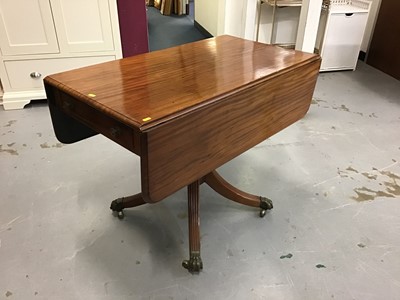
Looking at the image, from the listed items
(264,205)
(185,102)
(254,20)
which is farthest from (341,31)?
(185,102)

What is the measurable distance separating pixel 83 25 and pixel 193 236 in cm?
176

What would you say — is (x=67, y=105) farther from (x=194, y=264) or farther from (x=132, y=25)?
(x=132, y=25)

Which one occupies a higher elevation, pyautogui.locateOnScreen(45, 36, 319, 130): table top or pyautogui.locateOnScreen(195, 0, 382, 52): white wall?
pyautogui.locateOnScreen(45, 36, 319, 130): table top

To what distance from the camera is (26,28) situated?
2318mm

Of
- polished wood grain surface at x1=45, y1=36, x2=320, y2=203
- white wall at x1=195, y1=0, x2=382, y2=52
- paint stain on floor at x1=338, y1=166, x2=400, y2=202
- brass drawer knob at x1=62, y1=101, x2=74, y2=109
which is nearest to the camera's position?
polished wood grain surface at x1=45, y1=36, x2=320, y2=203

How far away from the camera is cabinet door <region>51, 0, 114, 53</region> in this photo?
7.61ft

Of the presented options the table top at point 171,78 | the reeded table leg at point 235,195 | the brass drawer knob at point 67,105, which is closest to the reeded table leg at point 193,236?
the reeded table leg at point 235,195

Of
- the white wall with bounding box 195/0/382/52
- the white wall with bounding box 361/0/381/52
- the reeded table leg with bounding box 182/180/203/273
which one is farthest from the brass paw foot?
the white wall with bounding box 361/0/381/52

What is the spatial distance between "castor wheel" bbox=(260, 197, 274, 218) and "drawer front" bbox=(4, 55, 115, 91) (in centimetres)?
162

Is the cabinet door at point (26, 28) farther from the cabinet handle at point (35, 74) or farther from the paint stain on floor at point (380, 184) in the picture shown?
the paint stain on floor at point (380, 184)

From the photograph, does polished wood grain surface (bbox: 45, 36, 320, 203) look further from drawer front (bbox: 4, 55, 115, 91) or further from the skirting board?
the skirting board

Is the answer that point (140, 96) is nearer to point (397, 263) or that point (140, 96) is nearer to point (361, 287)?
point (361, 287)

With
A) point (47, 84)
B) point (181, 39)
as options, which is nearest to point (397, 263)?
point (47, 84)

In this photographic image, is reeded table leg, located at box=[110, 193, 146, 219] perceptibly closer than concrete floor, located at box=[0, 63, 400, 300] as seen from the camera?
No
